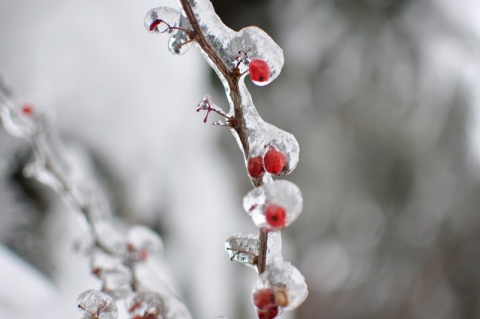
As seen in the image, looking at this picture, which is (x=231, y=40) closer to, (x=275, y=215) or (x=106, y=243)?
(x=275, y=215)

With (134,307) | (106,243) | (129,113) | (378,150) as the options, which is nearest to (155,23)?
(134,307)

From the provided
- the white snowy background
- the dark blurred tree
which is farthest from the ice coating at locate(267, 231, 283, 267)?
the dark blurred tree

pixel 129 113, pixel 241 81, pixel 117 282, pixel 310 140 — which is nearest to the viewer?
pixel 241 81

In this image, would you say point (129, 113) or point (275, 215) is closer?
point (275, 215)

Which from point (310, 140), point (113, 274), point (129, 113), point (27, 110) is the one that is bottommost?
point (113, 274)

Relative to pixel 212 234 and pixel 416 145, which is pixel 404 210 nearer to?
pixel 416 145

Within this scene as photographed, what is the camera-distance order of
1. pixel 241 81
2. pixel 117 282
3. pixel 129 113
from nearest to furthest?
pixel 241 81
pixel 117 282
pixel 129 113
